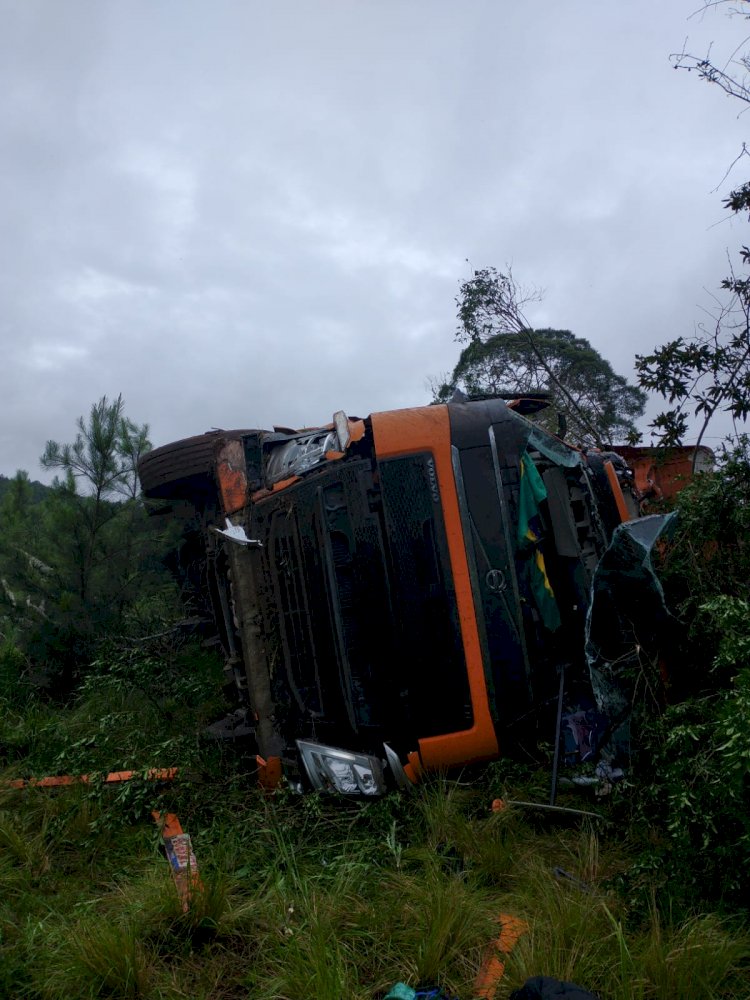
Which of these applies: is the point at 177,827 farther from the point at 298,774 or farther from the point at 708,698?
the point at 708,698

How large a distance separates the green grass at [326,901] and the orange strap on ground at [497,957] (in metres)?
0.03

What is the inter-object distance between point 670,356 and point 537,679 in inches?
74.9

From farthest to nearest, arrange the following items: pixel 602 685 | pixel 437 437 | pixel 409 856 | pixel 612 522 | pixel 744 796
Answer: pixel 612 522, pixel 437 437, pixel 602 685, pixel 409 856, pixel 744 796

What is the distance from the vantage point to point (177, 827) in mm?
3240

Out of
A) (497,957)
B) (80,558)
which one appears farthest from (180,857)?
(80,558)

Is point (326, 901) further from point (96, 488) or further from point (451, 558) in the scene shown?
point (96, 488)

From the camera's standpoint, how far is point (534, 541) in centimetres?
337

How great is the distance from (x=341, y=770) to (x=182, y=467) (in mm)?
2419

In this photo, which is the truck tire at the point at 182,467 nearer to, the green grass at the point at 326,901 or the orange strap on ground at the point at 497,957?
the green grass at the point at 326,901

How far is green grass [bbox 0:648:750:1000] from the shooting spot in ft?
6.47

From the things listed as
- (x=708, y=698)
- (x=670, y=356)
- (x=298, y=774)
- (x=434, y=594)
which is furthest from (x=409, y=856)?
(x=670, y=356)

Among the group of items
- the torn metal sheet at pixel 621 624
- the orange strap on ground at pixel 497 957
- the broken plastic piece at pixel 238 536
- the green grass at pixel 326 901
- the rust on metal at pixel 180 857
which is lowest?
the orange strap on ground at pixel 497 957

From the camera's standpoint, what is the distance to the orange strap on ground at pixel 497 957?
194 cm

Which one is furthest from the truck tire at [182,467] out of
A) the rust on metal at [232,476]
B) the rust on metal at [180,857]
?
the rust on metal at [180,857]
